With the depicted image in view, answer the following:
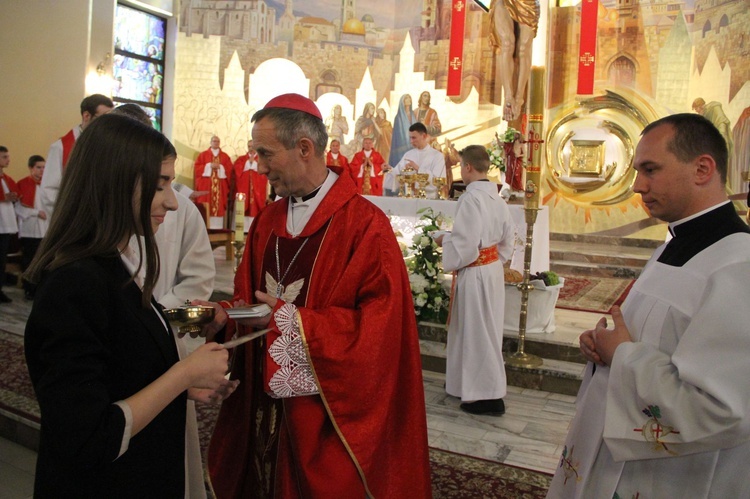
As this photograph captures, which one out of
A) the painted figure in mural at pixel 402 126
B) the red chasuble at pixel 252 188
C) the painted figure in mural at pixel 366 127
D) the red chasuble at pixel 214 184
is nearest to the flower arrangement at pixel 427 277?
the red chasuble at pixel 252 188

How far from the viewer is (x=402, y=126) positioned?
14.5m

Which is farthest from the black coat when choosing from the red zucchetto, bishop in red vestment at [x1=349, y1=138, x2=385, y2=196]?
bishop in red vestment at [x1=349, y1=138, x2=385, y2=196]

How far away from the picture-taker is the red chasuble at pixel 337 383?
2.06 m

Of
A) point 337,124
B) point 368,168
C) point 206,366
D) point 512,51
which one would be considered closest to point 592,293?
point 512,51

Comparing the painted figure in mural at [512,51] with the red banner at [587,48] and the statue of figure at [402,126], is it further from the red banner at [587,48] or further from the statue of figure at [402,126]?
the statue of figure at [402,126]

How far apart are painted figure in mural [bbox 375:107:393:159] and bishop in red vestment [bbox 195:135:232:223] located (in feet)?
11.3

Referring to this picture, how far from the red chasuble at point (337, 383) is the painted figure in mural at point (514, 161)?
5752 mm

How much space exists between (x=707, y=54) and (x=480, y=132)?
4.43m

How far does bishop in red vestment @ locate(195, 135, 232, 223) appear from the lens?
43.8 ft

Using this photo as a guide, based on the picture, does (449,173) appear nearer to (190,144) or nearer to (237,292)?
(190,144)

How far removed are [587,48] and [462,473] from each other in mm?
10250

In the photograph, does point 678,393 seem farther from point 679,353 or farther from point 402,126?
point 402,126

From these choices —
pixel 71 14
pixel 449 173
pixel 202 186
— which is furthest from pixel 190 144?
pixel 449 173

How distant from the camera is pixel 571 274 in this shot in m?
10.4
